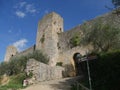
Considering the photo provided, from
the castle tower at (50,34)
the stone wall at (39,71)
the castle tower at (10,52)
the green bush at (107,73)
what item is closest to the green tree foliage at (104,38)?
the stone wall at (39,71)

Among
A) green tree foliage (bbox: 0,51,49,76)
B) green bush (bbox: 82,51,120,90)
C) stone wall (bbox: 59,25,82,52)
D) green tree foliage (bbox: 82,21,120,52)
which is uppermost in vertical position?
stone wall (bbox: 59,25,82,52)

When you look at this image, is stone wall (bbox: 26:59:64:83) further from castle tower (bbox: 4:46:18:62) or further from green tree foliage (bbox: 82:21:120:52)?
castle tower (bbox: 4:46:18:62)

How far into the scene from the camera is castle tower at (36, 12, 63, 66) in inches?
945

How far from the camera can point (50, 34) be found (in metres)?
25.2

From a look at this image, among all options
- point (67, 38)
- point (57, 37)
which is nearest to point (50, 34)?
point (57, 37)

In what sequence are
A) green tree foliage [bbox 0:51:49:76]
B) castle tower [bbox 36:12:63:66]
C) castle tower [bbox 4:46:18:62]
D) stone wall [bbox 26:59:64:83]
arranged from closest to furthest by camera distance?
1. stone wall [bbox 26:59:64:83]
2. green tree foliage [bbox 0:51:49:76]
3. castle tower [bbox 36:12:63:66]
4. castle tower [bbox 4:46:18:62]

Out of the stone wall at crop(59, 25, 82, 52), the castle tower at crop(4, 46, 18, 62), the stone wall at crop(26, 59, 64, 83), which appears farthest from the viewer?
the castle tower at crop(4, 46, 18, 62)

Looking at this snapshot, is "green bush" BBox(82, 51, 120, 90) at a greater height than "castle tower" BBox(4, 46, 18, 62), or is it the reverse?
"castle tower" BBox(4, 46, 18, 62)

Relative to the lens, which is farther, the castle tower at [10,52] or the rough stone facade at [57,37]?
the castle tower at [10,52]

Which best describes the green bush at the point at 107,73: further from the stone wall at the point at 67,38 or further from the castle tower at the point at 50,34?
the castle tower at the point at 50,34

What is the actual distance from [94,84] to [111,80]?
1199mm

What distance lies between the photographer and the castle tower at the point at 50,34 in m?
24.0

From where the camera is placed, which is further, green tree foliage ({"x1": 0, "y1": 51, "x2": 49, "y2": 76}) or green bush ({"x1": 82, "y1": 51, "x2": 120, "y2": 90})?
green tree foliage ({"x1": 0, "y1": 51, "x2": 49, "y2": 76})

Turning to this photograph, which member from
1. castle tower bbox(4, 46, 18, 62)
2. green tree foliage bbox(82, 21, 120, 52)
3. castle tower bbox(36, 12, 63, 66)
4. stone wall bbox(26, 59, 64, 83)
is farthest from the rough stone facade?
castle tower bbox(4, 46, 18, 62)
